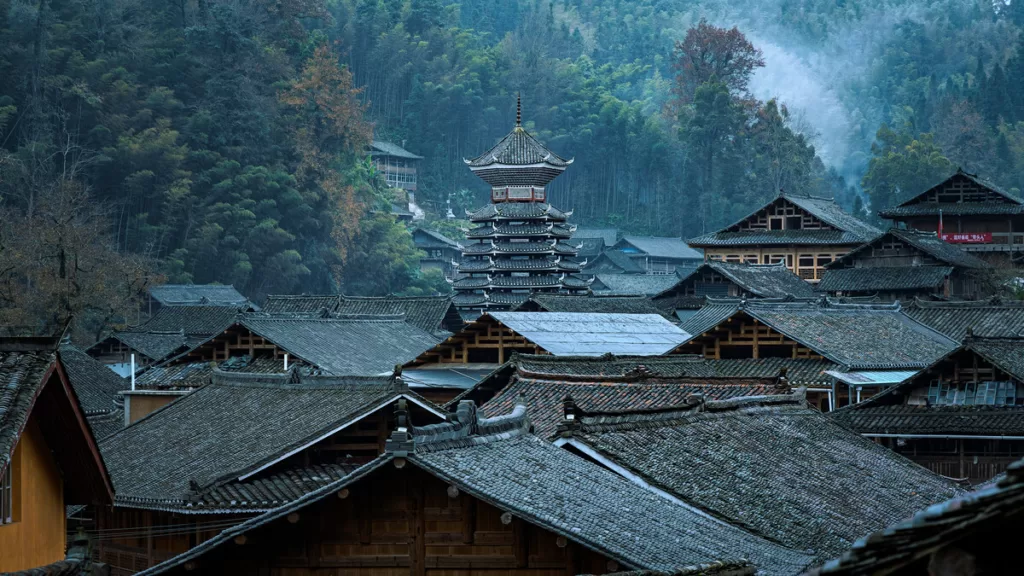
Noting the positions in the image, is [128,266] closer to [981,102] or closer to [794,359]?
[794,359]

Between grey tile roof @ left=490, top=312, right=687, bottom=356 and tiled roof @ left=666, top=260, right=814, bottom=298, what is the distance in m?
15.3

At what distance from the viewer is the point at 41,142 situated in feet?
290

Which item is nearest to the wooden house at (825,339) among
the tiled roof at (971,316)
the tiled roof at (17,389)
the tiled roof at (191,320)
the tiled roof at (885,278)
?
the tiled roof at (971,316)

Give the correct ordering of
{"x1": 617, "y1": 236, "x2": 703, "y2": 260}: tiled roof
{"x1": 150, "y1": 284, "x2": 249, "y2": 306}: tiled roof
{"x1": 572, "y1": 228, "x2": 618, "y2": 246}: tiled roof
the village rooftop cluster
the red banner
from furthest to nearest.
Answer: {"x1": 572, "y1": 228, "x2": 618, "y2": 246}: tiled roof, {"x1": 617, "y1": 236, "x2": 703, "y2": 260}: tiled roof, {"x1": 150, "y1": 284, "x2": 249, "y2": 306}: tiled roof, the red banner, the village rooftop cluster

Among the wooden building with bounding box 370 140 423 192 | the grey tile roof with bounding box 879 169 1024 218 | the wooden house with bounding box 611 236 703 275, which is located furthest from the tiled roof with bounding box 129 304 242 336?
the wooden house with bounding box 611 236 703 275

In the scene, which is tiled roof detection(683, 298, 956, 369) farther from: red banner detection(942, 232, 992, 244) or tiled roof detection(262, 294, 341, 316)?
red banner detection(942, 232, 992, 244)

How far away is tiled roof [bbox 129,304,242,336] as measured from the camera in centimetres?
6788

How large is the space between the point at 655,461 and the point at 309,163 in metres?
85.8

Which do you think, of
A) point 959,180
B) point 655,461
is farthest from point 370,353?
point 959,180

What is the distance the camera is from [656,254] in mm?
119938

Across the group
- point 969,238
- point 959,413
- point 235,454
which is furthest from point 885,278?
point 235,454

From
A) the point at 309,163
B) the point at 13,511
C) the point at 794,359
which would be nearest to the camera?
the point at 13,511

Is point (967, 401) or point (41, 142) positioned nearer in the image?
point (967, 401)

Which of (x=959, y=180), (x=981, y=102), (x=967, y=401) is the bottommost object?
(x=967, y=401)
